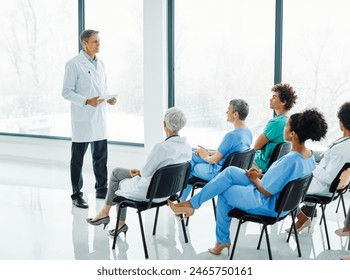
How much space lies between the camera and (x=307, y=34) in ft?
21.2

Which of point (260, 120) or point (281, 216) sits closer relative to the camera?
point (281, 216)

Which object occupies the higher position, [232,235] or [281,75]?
[281,75]

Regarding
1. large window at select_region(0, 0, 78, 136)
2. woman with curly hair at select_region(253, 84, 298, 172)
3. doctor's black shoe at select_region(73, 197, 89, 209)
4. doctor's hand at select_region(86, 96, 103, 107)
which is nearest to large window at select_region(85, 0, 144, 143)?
large window at select_region(0, 0, 78, 136)

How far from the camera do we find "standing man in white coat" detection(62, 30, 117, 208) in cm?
541

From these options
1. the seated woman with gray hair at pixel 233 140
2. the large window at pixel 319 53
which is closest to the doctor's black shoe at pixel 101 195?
the seated woman with gray hair at pixel 233 140

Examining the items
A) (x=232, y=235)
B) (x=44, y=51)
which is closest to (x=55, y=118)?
(x=44, y=51)

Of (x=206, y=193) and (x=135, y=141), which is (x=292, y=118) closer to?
(x=206, y=193)

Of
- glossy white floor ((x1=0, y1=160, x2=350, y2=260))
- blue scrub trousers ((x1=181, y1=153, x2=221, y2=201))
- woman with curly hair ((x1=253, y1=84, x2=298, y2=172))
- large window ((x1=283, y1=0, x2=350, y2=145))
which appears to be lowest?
glossy white floor ((x1=0, y1=160, x2=350, y2=260))

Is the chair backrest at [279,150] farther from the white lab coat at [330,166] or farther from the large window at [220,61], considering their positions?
the large window at [220,61]

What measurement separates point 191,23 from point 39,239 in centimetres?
368

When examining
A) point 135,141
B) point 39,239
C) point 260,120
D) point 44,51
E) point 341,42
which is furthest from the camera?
point 44,51

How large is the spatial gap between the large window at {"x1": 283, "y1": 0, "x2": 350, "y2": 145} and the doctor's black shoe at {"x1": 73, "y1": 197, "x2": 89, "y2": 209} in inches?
107

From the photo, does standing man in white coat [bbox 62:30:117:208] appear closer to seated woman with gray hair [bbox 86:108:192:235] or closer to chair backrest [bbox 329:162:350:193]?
seated woman with gray hair [bbox 86:108:192:235]

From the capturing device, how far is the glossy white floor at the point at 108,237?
4.21 m
